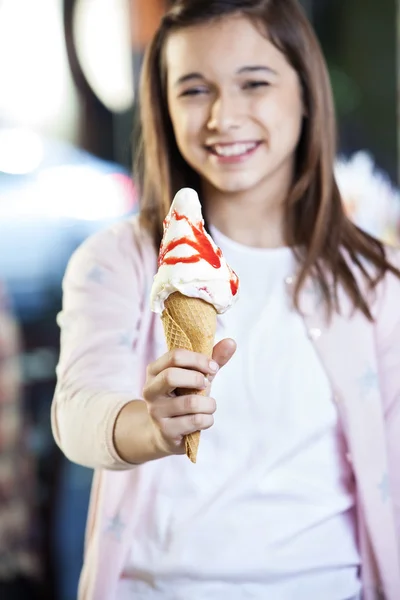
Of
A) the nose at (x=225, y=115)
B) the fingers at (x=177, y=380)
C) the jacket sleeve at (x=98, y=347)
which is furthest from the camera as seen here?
the nose at (x=225, y=115)

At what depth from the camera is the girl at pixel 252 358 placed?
1179mm

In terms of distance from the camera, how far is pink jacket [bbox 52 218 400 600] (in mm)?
1185

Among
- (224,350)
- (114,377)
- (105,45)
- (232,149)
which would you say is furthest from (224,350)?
(105,45)

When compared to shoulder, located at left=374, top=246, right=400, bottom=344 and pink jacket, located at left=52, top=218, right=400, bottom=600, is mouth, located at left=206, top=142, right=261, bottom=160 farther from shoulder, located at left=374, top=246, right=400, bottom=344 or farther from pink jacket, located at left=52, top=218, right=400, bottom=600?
shoulder, located at left=374, top=246, right=400, bottom=344

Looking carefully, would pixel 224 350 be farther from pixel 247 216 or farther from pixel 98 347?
pixel 247 216

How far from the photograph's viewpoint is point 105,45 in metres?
2.40

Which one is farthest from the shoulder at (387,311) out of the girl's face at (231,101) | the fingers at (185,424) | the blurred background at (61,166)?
the blurred background at (61,166)

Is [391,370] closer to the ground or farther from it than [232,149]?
closer to the ground

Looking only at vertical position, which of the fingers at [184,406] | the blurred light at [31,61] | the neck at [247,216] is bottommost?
the fingers at [184,406]

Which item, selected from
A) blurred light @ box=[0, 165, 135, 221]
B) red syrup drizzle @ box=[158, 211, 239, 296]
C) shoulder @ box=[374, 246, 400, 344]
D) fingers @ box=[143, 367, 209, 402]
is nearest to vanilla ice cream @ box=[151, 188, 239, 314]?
red syrup drizzle @ box=[158, 211, 239, 296]

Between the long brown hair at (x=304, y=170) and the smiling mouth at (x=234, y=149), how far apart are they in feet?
0.41

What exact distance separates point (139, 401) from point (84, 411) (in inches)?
3.6

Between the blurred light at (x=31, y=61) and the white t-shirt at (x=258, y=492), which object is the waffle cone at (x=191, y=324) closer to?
the white t-shirt at (x=258, y=492)

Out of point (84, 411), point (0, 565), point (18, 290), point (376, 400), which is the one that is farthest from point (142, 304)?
point (0, 565)
